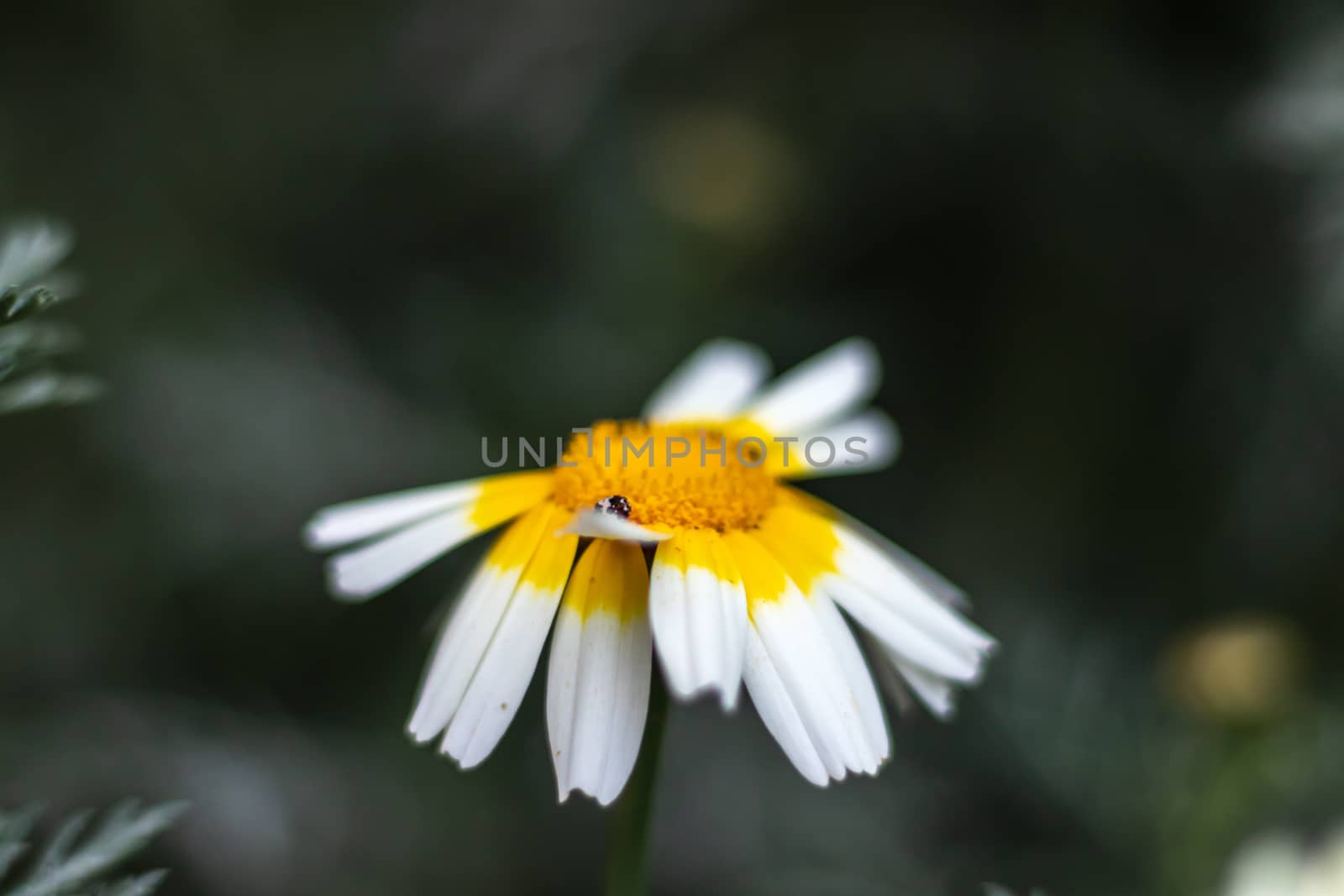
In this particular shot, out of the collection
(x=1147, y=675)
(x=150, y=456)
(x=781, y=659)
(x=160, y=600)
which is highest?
(x=150, y=456)

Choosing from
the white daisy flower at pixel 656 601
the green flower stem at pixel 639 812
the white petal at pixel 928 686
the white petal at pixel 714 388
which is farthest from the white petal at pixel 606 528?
the white petal at pixel 714 388

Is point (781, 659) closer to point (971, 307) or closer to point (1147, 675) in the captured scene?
point (1147, 675)

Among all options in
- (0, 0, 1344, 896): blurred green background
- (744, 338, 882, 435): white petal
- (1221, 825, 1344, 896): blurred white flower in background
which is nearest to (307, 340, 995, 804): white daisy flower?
(744, 338, 882, 435): white petal

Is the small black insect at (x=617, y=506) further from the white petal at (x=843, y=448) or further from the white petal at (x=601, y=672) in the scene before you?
the white petal at (x=843, y=448)

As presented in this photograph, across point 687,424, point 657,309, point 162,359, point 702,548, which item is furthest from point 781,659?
point 162,359

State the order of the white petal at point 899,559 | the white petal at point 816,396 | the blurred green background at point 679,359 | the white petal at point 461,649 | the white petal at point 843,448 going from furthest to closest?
the blurred green background at point 679,359 < the white petal at point 816,396 < the white petal at point 843,448 < the white petal at point 899,559 < the white petal at point 461,649

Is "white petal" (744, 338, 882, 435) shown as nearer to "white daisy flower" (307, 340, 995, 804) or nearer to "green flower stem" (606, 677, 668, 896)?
"white daisy flower" (307, 340, 995, 804)
